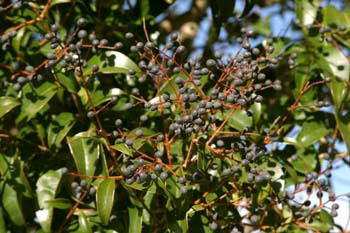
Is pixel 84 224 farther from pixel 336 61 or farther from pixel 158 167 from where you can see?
pixel 336 61

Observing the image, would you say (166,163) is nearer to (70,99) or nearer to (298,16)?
(70,99)

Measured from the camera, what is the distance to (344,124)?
1.55 meters

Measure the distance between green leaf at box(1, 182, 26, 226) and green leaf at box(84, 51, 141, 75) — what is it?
32 centimetres

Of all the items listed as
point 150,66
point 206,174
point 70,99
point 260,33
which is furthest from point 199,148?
point 260,33

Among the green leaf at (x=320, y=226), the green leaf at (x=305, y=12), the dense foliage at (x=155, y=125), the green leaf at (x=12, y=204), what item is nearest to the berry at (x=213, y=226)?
the dense foliage at (x=155, y=125)

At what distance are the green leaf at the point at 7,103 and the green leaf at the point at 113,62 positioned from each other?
167mm

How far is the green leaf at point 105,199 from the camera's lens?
1.30 m

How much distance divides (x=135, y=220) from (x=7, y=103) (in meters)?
0.37

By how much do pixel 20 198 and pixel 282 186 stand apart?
592 mm

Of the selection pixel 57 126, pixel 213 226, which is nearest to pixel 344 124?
pixel 213 226

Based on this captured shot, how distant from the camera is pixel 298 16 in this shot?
1681mm

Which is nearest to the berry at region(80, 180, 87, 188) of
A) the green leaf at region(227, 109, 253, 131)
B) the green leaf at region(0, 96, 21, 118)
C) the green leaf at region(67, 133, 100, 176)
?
the green leaf at region(67, 133, 100, 176)

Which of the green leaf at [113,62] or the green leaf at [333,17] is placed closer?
the green leaf at [113,62]

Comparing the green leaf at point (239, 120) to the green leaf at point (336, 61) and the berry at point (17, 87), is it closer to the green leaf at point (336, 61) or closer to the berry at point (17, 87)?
the green leaf at point (336, 61)
